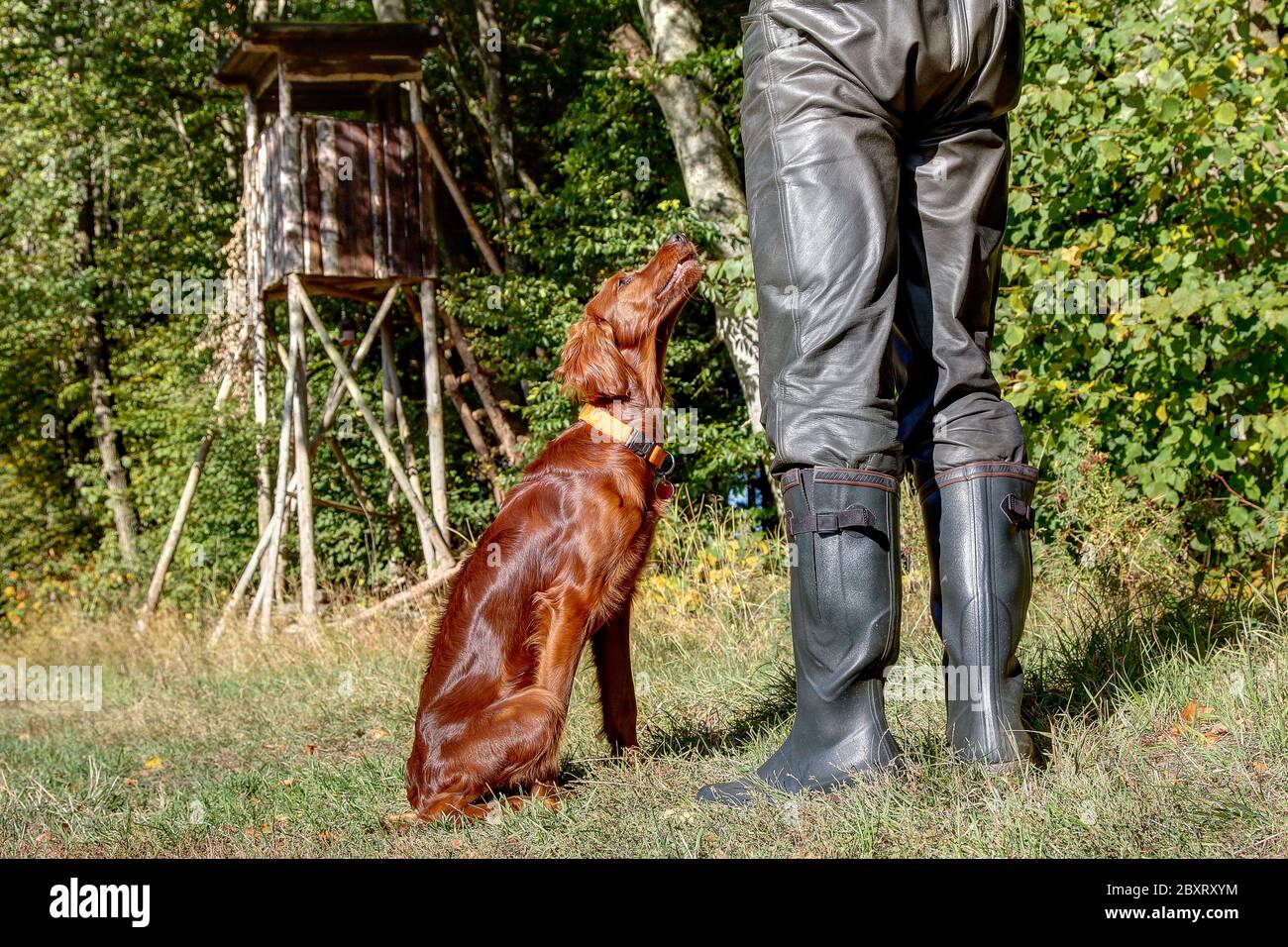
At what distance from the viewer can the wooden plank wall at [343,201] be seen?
913 cm

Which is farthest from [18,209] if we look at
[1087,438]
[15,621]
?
[1087,438]

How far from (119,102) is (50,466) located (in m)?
5.54

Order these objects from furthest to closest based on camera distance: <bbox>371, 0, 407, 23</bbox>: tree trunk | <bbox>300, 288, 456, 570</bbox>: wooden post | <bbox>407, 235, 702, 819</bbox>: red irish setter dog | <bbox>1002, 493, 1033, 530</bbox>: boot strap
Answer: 1. <bbox>371, 0, 407, 23</bbox>: tree trunk
2. <bbox>300, 288, 456, 570</bbox>: wooden post
3. <bbox>407, 235, 702, 819</bbox>: red irish setter dog
4. <bbox>1002, 493, 1033, 530</bbox>: boot strap

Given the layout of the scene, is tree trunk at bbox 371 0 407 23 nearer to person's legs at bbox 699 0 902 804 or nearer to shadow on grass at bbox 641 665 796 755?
shadow on grass at bbox 641 665 796 755

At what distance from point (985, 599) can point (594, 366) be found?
1505 millimetres

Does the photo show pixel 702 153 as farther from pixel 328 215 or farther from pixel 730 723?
pixel 730 723

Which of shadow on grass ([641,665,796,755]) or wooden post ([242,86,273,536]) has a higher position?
wooden post ([242,86,273,536])

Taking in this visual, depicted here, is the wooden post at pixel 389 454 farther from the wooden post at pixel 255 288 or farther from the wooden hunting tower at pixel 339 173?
the wooden post at pixel 255 288

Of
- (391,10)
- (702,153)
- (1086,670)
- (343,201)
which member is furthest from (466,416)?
(1086,670)

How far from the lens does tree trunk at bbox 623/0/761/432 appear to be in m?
8.16

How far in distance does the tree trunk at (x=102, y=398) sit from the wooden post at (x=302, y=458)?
21.3 ft

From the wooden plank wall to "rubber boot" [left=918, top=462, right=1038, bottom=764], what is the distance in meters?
7.62

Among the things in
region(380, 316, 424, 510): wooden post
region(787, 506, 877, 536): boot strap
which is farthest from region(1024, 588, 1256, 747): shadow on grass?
region(380, 316, 424, 510): wooden post

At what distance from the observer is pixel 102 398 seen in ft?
52.0
